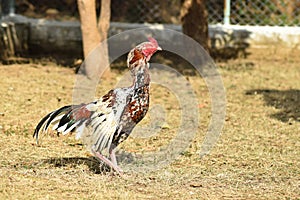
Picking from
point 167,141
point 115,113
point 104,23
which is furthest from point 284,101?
point 115,113

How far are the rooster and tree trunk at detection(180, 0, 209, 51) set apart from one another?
5.64m

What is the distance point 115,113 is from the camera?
5570 mm

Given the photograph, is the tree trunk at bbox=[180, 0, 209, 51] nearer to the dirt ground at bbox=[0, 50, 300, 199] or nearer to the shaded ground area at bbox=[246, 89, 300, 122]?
the dirt ground at bbox=[0, 50, 300, 199]

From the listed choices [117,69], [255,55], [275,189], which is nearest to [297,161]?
[275,189]

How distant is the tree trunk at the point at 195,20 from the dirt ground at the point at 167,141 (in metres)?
1.01

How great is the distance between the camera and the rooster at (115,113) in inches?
219

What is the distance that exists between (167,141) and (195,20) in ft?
14.6

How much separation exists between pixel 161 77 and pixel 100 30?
3.84 feet

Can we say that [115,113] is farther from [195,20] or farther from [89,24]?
[195,20]

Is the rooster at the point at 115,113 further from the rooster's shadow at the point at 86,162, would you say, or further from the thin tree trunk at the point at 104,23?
the thin tree trunk at the point at 104,23

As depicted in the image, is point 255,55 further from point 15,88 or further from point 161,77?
point 15,88

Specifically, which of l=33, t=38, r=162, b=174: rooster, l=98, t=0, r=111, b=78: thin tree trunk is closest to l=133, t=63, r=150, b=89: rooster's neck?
l=33, t=38, r=162, b=174: rooster

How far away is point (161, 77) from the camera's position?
10.6m

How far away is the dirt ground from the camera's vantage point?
5.50 meters
